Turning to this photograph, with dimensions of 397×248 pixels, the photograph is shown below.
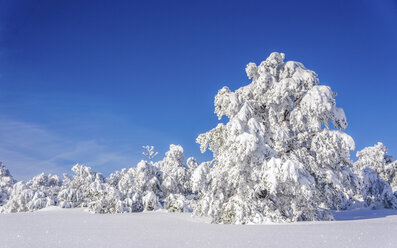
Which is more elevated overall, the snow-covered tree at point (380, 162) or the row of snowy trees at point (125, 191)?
the snow-covered tree at point (380, 162)

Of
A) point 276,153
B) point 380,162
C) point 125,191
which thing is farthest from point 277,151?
point 380,162

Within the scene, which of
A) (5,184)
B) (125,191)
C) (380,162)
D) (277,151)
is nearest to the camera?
(277,151)

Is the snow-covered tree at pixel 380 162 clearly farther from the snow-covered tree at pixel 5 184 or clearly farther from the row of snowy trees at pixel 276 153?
the snow-covered tree at pixel 5 184

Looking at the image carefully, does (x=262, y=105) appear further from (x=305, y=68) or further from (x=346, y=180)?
(x=346, y=180)

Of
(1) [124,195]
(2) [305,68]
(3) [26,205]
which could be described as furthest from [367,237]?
(3) [26,205]

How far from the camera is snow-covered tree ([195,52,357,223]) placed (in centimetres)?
1138

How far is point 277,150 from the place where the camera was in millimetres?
13148

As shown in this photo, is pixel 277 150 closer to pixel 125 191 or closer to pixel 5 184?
pixel 125 191

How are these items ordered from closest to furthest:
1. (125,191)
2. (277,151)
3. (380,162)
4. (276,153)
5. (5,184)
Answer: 1. (276,153)
2. (277,151)
3. (125,191)
4. (380,162)
5. (5,184)

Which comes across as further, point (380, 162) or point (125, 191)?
point (380, 162)

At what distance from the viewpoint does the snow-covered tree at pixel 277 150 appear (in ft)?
37.3

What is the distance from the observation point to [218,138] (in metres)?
14.7

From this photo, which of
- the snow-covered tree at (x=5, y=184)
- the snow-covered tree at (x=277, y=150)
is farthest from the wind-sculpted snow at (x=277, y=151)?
the snow-covered tree at (x=5, y=184)

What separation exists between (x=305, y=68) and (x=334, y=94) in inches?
85.2
